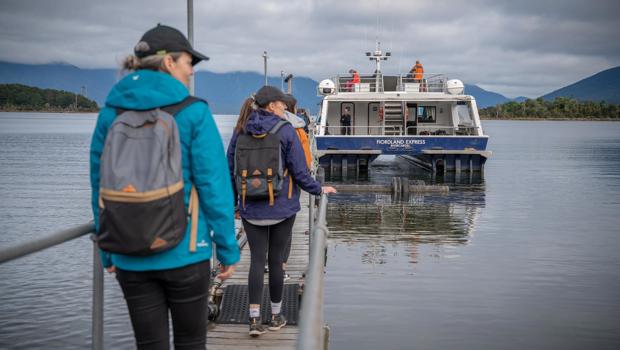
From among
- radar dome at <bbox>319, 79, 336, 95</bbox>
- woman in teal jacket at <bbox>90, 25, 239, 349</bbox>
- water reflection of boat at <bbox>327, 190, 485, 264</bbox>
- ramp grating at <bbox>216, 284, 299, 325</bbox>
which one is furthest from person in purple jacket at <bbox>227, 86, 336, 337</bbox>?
radar dome at <bbox>319, 79, 336, 95</bbox>

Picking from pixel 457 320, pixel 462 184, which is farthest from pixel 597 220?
pixel 457 320

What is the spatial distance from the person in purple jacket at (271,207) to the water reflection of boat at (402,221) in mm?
8019

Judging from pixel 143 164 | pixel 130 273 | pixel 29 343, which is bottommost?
pixel 29 343

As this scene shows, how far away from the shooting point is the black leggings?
5215 millimetres

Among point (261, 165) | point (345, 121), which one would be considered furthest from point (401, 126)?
point (261, 165)

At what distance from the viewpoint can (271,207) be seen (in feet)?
16.7

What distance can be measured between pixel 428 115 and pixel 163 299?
105 feet

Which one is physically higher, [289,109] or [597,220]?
[289,109]

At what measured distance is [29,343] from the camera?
28.9 ft

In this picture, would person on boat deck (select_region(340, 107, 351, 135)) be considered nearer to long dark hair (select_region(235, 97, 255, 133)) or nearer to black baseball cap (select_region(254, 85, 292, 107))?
long dark hair (select_region(235, 97, 255, 133))

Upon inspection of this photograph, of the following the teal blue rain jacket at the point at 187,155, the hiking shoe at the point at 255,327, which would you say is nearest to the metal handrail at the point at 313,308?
the teal blue rain jacket at the point at 187,155

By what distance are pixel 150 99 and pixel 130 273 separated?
0.74 m

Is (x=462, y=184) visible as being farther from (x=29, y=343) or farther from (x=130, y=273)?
(x=130, y=273)

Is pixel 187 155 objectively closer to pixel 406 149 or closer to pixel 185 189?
pixel 185 189
